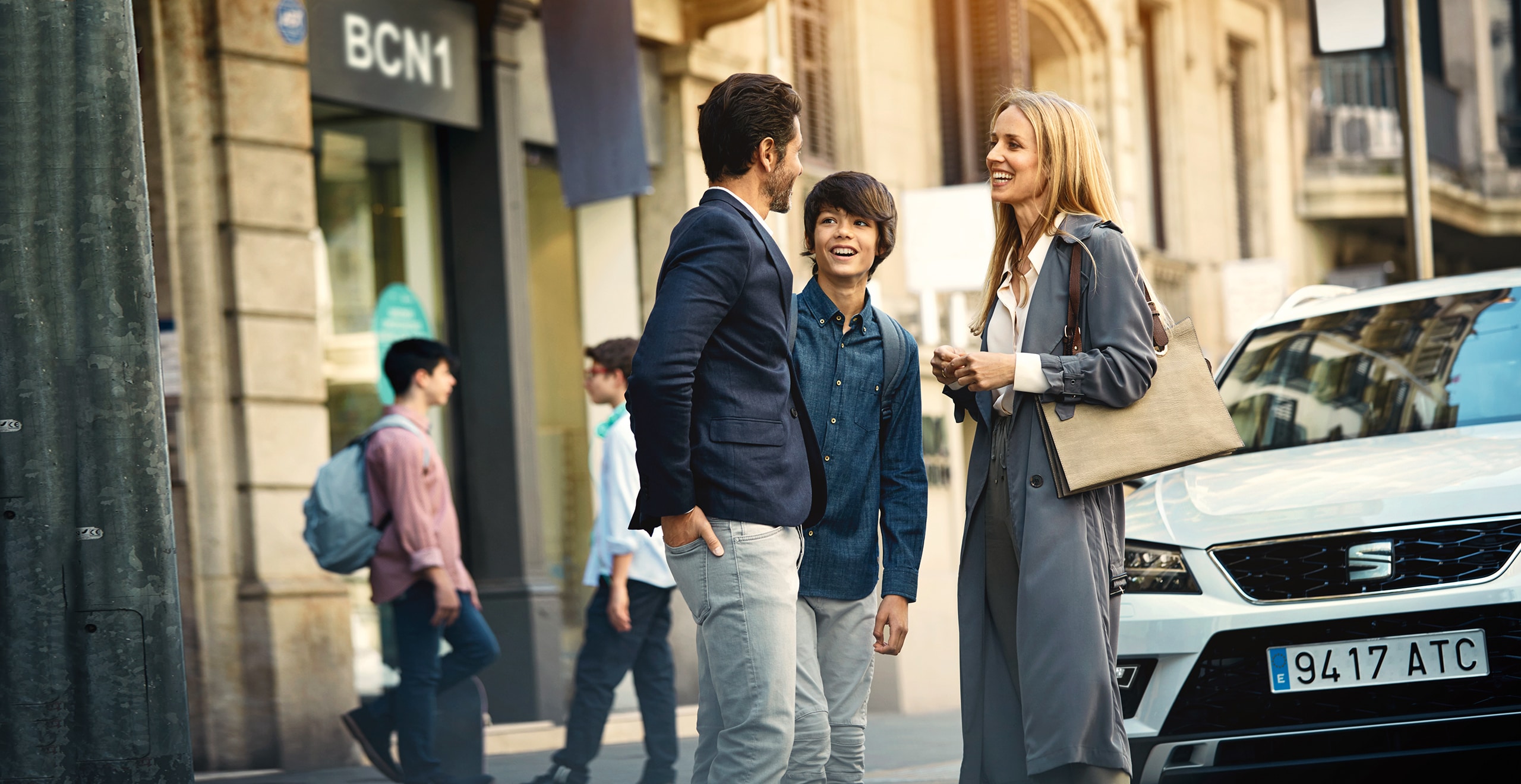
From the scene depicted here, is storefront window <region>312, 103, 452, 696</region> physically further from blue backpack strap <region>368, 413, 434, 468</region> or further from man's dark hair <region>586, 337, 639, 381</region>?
man's dark hair <region>586, 337, 639, 381</region>

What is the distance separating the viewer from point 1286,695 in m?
4.79

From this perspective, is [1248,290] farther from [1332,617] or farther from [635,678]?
[1332,617]

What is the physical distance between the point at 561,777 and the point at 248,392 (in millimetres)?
2430

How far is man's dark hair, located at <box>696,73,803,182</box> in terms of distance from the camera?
148 inches

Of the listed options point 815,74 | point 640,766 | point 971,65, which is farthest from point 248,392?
point 971,65

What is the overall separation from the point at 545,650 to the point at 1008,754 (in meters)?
6.15

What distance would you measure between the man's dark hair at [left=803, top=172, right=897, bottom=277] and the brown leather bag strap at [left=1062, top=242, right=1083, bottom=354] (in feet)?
1.78

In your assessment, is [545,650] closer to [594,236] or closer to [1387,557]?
[594,236]

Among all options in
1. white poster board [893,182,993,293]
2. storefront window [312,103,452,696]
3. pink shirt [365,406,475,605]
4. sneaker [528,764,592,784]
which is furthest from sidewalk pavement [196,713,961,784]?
white poster board [893,182,993,293]

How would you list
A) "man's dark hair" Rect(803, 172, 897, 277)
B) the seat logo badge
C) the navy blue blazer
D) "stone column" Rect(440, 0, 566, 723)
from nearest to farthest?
the navy blue blazer
"man's dark hair" Rect(803, 172, 897, 277)
the seat logo badge
"stone column" Rect(440, 0, 566, 723)

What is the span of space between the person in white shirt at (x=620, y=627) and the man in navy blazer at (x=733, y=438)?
322 cm

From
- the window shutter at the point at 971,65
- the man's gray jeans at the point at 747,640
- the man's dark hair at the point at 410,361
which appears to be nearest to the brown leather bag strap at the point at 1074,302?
the man's gray jeans at the point at 747,640

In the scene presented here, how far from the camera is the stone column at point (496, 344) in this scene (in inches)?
395

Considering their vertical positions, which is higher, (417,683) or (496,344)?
(496,344)
